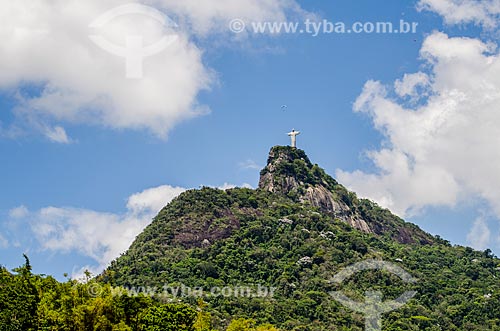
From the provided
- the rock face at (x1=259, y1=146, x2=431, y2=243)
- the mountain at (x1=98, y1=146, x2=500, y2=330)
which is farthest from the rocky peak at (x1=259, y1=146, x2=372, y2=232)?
the mountain at (x1=98, y1=146, x2=500, y2=330)

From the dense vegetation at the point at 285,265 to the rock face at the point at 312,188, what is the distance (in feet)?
0.98

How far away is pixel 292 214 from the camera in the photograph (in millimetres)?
123500

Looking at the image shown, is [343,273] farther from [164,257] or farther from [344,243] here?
[164,257]

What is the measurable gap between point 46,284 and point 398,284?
220 ft

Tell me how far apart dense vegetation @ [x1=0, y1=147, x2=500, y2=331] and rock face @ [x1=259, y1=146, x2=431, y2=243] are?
0.30 metres

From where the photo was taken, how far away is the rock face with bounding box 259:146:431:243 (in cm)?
13738

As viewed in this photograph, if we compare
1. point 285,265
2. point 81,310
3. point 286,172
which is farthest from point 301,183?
point 81,310

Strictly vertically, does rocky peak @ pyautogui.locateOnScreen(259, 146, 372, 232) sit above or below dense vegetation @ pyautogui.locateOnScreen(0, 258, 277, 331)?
above

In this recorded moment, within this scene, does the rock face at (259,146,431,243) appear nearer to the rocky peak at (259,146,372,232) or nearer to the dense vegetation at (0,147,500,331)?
the rocky peak at (259,146,372,232)

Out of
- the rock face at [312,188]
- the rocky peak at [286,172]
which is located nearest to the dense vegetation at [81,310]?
the rock face at [312,188]

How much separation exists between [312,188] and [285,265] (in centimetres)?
3577

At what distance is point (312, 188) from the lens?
456 feet

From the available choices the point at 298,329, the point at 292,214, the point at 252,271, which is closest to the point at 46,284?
the point at 298,329

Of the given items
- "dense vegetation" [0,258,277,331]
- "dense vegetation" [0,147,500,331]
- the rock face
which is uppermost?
the rock face
